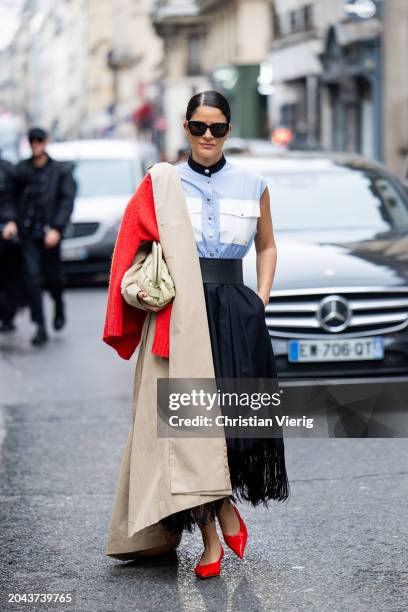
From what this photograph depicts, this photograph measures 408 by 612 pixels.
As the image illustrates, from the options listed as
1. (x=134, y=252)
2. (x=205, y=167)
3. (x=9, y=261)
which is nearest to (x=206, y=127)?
(x=205, y=167)

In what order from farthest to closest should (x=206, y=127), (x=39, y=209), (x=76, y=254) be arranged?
(x=76, y=254)
(x=39, y=209)
(x=206, y=127)

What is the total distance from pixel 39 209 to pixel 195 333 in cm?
816

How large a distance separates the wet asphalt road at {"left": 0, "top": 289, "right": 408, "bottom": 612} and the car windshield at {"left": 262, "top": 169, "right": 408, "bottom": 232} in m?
→ 1.75

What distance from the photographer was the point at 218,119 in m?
5.27

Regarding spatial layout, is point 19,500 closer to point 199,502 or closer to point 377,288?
point 199,502

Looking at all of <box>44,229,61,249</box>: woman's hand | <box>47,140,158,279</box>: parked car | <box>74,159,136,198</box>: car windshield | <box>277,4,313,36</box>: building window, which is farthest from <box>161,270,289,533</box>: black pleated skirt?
<box>277,4,313,36</box>: building window

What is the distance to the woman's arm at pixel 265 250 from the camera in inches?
218

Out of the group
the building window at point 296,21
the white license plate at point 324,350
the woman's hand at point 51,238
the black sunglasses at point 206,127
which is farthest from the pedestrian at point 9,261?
the building window at point 296,21

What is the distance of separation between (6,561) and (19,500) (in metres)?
1.14

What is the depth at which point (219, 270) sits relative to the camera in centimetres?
537

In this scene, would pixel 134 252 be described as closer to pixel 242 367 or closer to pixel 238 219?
pixel 238 219

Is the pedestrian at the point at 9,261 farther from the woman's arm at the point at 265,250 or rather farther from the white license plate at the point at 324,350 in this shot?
the woman's arm at the point at 265,250

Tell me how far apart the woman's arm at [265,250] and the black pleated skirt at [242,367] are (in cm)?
14

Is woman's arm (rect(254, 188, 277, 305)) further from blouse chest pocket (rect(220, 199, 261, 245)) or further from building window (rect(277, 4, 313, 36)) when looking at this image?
building window (rect(277, 4, 313, 36))
